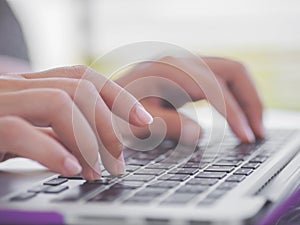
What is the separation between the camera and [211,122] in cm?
98

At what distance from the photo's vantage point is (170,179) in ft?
1.77

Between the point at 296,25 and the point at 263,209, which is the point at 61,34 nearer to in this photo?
the point at 296,25

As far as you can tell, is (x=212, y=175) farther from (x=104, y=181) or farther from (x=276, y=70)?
(x=276, y=70)

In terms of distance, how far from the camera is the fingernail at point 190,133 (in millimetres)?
806

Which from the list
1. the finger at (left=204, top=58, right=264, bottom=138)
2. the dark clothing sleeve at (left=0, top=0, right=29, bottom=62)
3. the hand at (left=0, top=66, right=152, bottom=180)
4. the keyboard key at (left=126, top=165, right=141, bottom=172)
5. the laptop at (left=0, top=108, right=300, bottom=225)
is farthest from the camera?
the dark clothing sleeve at (left=0, top=0, right=29, bottom=62)

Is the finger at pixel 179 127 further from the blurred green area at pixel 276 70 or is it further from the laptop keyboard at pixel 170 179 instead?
the blurred green area at pixel 276 70

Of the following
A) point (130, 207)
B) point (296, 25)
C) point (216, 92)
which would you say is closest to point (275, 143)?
point (216, 92)

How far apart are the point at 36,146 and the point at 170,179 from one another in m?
0.12

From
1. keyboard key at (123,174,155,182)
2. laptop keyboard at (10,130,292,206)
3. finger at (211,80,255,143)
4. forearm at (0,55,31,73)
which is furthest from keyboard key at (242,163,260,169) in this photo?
forearm at (0,55,31,73)

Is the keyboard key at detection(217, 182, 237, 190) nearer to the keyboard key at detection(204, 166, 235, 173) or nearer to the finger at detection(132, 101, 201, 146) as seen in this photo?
the keyboard key at detection(204, 166, 235, 173)

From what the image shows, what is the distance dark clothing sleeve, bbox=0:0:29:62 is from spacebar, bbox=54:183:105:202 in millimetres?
954

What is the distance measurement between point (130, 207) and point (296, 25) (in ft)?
8.88

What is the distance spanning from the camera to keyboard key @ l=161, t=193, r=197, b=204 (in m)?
0.43

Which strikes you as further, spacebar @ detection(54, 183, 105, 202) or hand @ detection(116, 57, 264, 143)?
hand @ detection(116, 57, 264, 143)
